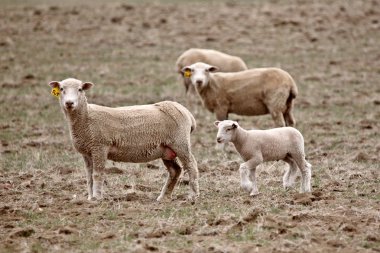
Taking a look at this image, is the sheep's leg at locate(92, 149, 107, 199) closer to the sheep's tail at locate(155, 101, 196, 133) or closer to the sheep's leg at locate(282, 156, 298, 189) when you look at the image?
the sheep's tail at locate(155, 101, 196, 133)

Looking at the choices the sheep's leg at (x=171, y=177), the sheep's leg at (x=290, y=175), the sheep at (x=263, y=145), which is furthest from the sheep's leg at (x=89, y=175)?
the sheep's leg at (x=290, y=175)

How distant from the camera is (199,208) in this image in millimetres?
9156

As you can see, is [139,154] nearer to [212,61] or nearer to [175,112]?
[175,112]

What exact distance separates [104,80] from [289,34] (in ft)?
26.8

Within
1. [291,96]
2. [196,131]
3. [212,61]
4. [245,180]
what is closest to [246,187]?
[245,180]

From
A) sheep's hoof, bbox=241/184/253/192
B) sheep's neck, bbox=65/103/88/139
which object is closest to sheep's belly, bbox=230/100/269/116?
sheep's hoof, bbox=241/184/253/192

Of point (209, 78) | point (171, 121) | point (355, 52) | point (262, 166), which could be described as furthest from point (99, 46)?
point (171, 121)

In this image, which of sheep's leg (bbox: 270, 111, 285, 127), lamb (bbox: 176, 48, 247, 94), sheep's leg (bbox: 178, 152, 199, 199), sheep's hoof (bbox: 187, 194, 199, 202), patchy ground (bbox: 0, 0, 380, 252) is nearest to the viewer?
patchy ground (bbox: 0, 0, 380, 252)

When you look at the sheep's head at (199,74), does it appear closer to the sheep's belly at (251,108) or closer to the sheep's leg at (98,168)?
the sheep's belly at (251,108)

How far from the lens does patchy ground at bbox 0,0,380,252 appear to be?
802 centimetres

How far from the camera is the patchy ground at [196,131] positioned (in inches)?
316

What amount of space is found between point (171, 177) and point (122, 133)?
96 cm

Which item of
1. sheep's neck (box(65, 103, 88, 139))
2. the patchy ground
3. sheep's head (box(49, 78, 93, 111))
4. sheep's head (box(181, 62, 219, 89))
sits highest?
sheep's head (box(49, 78, 93, 111))

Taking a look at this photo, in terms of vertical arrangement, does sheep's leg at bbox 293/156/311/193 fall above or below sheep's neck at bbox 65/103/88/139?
below
